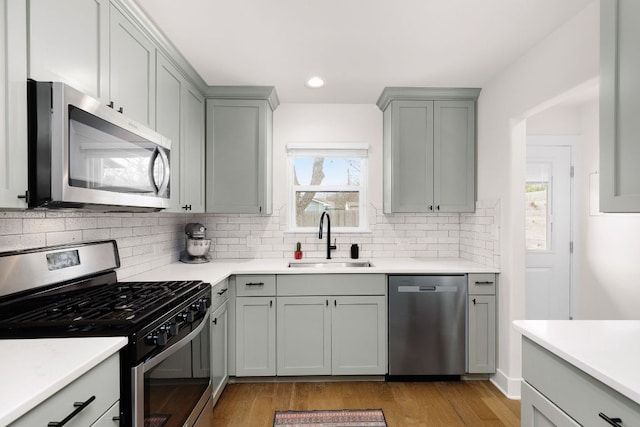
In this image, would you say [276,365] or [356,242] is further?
[356,242]

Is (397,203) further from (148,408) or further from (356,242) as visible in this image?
(148,408)

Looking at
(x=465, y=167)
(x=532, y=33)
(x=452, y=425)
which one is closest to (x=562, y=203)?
(x=465, y=167)

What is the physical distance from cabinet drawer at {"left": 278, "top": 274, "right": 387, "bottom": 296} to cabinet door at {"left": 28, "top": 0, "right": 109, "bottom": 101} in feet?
5.84

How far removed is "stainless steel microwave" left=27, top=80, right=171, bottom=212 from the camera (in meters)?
1.18

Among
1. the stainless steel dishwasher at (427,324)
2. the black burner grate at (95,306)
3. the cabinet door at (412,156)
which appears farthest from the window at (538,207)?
the black burner grate at (95,306)

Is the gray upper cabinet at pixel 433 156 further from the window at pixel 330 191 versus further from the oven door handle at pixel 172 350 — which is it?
the oven door handle at pixel 172 350

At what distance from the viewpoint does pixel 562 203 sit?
141 inches

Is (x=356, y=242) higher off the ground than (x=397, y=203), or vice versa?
(x=397, y=203)

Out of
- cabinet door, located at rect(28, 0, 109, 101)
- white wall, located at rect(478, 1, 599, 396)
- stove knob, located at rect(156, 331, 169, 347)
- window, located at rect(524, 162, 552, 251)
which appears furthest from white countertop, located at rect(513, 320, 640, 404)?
window, located at rect(524, 162, 552, 251)

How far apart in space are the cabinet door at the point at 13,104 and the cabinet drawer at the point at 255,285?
1.77m

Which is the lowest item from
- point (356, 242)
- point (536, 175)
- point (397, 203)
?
point (356, 242)

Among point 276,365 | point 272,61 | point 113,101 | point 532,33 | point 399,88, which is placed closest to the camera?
point 113,101

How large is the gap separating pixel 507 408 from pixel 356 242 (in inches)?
70.5

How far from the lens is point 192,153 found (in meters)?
2.80
